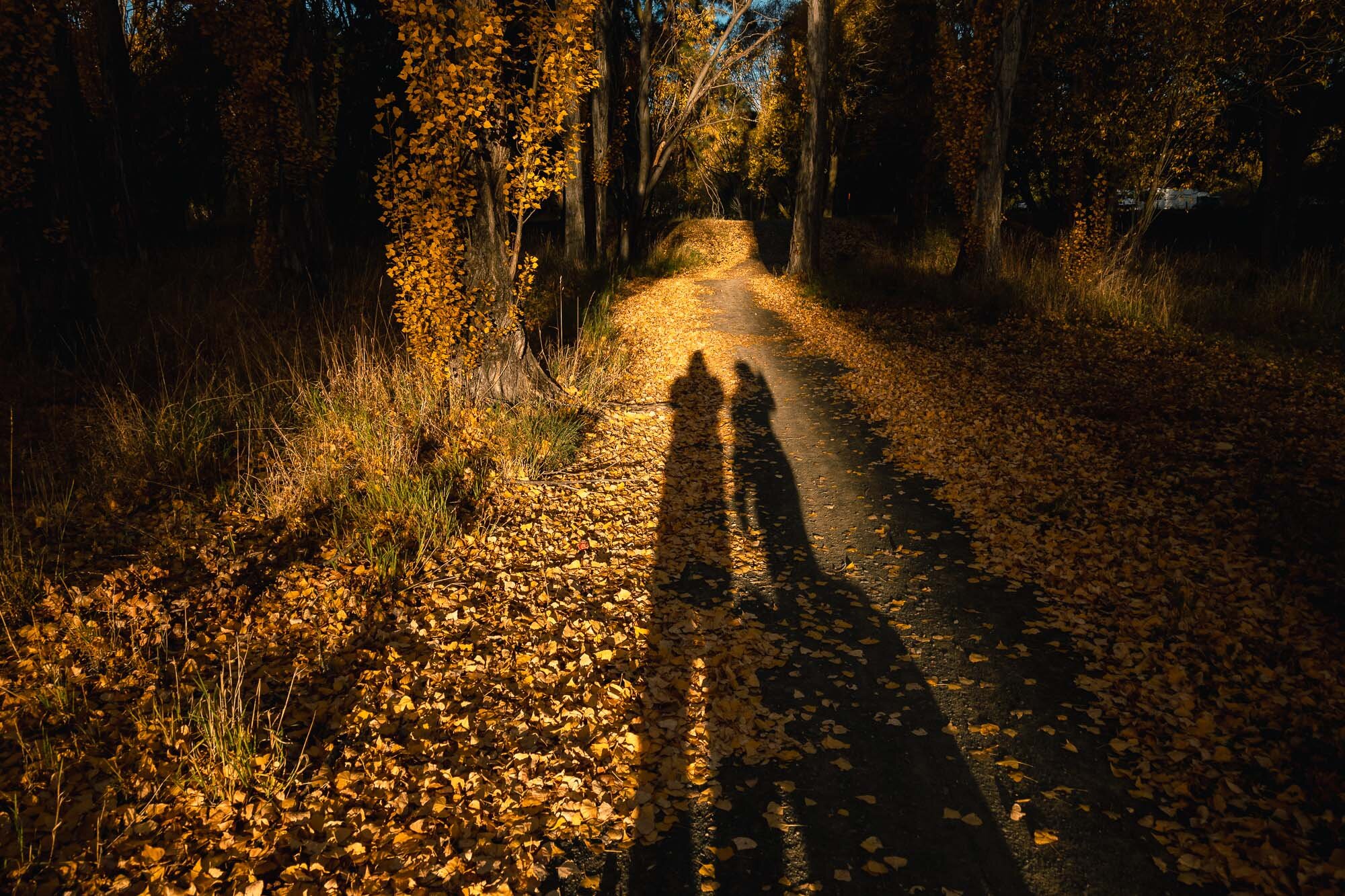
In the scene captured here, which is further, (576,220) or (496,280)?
(576,220)

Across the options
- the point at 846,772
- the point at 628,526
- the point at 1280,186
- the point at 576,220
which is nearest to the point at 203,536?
the point at 628,526

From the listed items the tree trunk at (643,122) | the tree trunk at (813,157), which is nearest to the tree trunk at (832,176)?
the tree trunk at (643,122)

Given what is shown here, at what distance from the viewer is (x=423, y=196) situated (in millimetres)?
7137

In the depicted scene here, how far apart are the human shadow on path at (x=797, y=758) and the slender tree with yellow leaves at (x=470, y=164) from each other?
3.78 m

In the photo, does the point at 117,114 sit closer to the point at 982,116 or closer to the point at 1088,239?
the point at 982,116

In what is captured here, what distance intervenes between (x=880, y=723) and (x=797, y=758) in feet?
1.87

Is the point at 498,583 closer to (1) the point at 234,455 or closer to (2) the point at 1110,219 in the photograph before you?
(1) the point at 234,455

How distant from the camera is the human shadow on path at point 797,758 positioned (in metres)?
2.89

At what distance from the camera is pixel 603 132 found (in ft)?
65.1

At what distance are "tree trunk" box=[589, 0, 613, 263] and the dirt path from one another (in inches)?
620

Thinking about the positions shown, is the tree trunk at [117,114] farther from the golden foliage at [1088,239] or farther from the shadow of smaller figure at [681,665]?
the golden foliage at [1088,239]

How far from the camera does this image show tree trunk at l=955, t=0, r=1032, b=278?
12.9m

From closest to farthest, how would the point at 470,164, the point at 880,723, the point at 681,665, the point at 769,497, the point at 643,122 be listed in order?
the point at 880,723, the point at 681,665, the point at 769,497, the point at 470,164, the point at 643,122

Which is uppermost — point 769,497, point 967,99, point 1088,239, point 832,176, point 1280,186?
point 832,176
